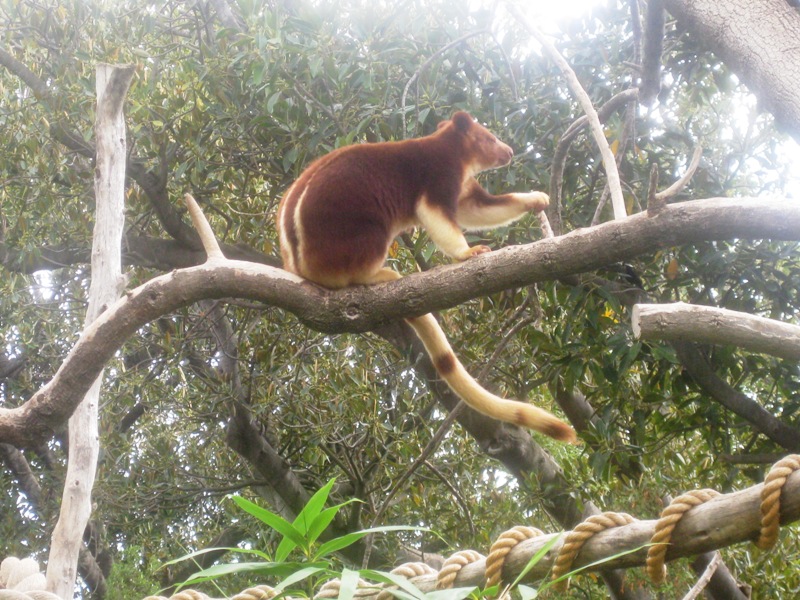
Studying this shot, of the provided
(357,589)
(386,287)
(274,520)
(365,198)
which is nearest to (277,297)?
(386,287)

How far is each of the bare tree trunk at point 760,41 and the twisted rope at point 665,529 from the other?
141cm

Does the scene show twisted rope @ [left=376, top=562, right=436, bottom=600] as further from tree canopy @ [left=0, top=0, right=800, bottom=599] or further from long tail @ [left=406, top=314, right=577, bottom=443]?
tree canopy @ [left=0, top=0, right=800, bottom=599]

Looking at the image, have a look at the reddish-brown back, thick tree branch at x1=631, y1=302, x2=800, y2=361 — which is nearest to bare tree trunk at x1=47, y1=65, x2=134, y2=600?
the reddish-brown back

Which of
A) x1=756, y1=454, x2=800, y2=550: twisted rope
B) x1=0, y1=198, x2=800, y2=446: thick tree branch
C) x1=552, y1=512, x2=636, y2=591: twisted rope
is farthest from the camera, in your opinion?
x1=0, y1=198, x2=800, y2=446: thick tree branch

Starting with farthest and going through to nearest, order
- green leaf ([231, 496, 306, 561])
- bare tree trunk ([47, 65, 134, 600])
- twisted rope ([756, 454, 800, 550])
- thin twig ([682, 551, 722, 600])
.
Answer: bare tree trunk ([47, 65, 134, 600]), twisted rope ([756, 454, 800, 550]), thin twig ([682, 551, 722, 600]), green leaf ([231, 496, 306, 561])

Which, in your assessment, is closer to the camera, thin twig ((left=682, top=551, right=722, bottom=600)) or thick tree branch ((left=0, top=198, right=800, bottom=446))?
thin twig ((left=682, top=551, right=722, bottom=600))

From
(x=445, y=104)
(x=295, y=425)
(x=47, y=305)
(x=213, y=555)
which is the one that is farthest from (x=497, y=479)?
(x=47, y=305)

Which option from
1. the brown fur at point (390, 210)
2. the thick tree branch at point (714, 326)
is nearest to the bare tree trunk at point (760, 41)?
the brown fur at point (390, 210)

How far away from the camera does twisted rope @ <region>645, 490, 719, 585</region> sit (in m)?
1.22

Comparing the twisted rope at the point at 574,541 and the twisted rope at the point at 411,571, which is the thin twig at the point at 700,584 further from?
the twisted rope at the point at 411,571

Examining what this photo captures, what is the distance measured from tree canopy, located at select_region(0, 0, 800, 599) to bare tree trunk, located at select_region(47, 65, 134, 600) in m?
0.26

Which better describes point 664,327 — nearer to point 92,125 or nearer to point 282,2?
point 282,2

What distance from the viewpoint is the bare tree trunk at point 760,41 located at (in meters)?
2.28

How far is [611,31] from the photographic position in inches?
138
